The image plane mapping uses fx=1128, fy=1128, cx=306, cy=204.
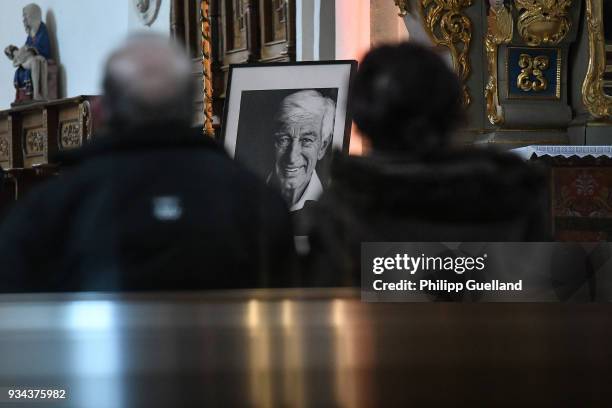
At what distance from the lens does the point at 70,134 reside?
327 inches

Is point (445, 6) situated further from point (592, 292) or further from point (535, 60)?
point (592, 292)

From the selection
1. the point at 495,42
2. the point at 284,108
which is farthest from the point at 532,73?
the point at 284,108

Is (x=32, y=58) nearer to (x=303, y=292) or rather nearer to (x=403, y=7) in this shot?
(x=403, y=7)

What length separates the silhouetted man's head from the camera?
1.02 meters

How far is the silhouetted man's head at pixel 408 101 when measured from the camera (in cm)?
102

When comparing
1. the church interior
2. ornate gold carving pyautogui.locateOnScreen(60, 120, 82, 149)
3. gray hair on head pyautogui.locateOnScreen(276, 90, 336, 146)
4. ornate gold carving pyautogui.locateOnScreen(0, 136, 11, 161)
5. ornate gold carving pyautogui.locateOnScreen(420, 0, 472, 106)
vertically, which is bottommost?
ornate gold carving pyautogui.locateOnScreen(0, 136, 11, 161)

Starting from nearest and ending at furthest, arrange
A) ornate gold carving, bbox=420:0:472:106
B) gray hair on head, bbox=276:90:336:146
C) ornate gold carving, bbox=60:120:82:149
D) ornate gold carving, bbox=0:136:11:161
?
gray hair on head, bbox=276:90:336:146 → ornate gold carving, bbox=420:0:472:106 → ornate gold carving, bbox=60:120:82:149 → ornate gold carving, bbox=0:136:11:161

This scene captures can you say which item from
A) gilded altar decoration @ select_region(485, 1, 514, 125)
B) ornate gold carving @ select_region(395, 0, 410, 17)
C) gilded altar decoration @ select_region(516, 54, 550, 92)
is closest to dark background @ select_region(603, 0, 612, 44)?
gilded altar decoration @ select_region(516, 54, 550, 92)

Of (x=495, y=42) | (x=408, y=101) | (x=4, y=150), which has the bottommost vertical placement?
(x=4, y=150)

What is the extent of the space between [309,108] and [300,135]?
1.26 ft

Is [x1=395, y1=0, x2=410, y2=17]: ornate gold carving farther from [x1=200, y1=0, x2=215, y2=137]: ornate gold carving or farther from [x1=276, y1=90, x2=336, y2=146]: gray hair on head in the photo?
[x1=276, y1=90, x2=336, y2=146]: gray hair on head

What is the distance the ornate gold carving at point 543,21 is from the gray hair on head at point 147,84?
4042 mm

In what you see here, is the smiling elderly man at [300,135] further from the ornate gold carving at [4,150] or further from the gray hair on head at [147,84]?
the ornate gold carving at [4,150]

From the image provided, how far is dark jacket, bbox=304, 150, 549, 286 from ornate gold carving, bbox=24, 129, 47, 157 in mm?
7952
